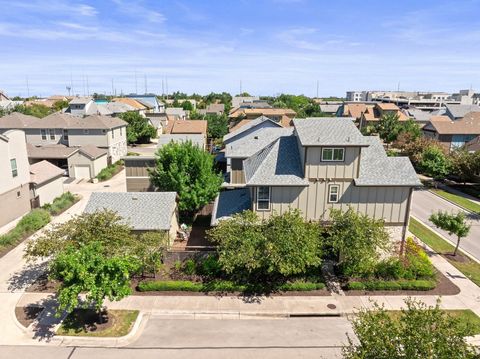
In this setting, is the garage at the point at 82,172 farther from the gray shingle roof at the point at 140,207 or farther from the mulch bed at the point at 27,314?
the mulch bed at the point at 27,314

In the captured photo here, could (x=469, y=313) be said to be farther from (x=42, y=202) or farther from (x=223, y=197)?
(x=42, y=202)

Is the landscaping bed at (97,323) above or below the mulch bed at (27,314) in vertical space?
above

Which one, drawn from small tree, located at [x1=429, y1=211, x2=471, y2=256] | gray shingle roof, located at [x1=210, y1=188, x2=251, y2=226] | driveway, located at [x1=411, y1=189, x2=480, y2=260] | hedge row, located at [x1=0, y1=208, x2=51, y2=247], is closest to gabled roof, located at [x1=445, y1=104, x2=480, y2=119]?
driveway, located at [x1=411, y1=189, x2=480, y2=260]

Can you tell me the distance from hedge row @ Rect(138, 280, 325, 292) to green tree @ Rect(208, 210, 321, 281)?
3.87 ft

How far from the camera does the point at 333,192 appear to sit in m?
24.5

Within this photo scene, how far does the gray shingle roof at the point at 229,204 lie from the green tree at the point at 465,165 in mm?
33250

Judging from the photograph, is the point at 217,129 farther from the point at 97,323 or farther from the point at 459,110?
the point at 459,110

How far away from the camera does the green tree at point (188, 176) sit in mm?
30266

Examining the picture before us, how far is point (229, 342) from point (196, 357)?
195 centimetres

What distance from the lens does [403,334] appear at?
11.5 metres

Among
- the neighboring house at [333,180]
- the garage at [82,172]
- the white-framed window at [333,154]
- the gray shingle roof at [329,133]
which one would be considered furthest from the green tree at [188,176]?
the garage at [82,172]

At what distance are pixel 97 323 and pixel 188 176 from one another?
1467 centimetres

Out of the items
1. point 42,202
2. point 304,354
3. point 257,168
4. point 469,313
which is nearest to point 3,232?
point 42,202

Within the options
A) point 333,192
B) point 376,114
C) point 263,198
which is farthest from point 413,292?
point 376,114
